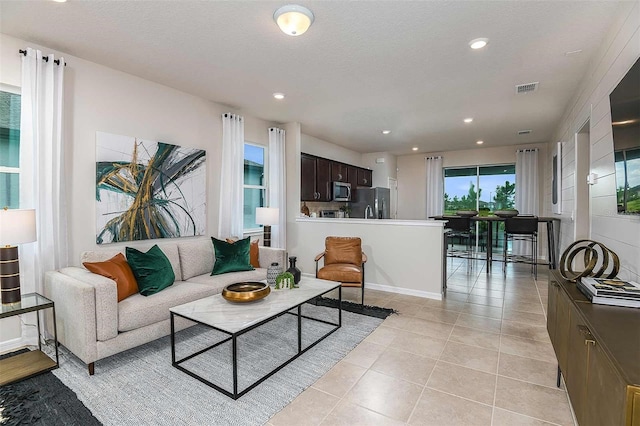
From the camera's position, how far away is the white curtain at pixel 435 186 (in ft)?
26.9

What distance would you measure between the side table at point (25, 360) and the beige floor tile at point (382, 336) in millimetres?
2566

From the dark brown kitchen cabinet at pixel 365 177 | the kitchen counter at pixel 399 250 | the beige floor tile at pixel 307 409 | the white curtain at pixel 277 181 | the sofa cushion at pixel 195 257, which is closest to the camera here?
the beige floor tile at pixel 307 409

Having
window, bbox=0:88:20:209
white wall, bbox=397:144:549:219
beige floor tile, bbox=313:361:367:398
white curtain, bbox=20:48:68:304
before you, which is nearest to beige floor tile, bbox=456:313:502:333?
beige floor tile, bbox=313:361:367:398

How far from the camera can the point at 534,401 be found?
202cm

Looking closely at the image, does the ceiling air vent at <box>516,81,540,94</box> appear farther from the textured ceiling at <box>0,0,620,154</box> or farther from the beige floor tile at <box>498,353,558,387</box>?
the beige floor tile at <box>498,353,558,387</box>

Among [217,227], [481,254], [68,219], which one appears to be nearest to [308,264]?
[217,227]

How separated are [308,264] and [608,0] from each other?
4584 millimetres

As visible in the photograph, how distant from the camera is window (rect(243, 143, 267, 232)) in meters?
5.01

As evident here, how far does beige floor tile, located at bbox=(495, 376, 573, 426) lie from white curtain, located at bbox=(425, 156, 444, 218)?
6.38m

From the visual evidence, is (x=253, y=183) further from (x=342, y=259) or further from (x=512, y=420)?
(x=512, y=420)

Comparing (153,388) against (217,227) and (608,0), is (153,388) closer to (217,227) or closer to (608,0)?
(217,227)

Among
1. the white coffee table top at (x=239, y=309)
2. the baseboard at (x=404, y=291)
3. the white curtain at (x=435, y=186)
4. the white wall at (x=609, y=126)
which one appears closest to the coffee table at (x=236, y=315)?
the white coffee table top at (x=239, y=309)

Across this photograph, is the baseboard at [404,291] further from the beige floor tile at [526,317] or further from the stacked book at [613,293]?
the stacked book at [613,293]

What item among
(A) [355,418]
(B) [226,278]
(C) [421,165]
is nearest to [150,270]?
(B) [226,278]
